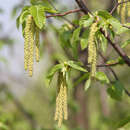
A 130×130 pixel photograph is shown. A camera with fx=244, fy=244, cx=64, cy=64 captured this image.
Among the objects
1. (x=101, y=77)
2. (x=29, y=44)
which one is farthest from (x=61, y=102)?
(x=101, y=77)

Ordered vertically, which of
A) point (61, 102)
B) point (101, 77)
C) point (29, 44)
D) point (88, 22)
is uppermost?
point (88, 22)

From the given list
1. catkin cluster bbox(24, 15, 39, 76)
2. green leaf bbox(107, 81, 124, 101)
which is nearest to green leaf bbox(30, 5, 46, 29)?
catkin cluster bbox(24, 15, 39, 76)

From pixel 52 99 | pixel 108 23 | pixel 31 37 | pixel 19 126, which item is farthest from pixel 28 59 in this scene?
pixel 19 126

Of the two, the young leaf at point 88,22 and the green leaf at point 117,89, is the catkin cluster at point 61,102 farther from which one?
the green leaf at point 117,89

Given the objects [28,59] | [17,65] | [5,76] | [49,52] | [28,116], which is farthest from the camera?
[17,65]

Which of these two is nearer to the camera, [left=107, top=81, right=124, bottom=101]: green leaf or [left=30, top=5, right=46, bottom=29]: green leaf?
[left=30, top=5, right=46, bottom=29]: green leaf

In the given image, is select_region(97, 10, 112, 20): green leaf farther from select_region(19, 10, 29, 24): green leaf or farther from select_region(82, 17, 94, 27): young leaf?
select_region(19, 10, 29, 24): green leaf

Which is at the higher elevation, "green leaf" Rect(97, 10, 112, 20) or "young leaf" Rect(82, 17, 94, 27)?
"green leaf" Rect(97, 10, 112, 20)

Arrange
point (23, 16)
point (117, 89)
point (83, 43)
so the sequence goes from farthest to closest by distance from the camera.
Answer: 1. point (117, 89)
2. point (83, 43)
3. point (23, 16)

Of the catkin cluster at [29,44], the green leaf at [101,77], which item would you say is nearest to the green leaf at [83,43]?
the green leaf at [101,77]

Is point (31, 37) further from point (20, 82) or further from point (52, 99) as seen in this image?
point (20, 82)

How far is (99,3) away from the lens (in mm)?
5918

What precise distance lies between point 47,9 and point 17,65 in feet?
24.0

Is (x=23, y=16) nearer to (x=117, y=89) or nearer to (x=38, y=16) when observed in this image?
(x=38, y=16)
